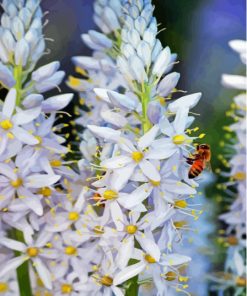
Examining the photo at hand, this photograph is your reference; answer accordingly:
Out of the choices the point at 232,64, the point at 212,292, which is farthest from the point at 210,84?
the point at 212,292

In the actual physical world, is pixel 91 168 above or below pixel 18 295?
above

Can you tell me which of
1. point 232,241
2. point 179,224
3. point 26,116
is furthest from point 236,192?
point 26,116

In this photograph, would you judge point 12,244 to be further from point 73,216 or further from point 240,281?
point 240,281

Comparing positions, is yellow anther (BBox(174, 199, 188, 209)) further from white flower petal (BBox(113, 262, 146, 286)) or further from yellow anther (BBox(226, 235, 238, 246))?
yellow anther (BBox(226, 235, 238, 246))

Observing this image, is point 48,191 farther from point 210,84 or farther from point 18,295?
point 210,84

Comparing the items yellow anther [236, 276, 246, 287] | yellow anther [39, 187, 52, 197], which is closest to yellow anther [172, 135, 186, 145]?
yellow anther [39, 187, 52, 197]

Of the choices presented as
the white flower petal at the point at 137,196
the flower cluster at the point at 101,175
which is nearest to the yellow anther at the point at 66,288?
the flower cluster at the point at 101,175
